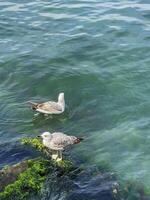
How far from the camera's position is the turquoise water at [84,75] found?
13656 mm

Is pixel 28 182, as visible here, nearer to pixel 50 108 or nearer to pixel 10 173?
pixel 10 173

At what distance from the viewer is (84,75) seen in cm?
1788

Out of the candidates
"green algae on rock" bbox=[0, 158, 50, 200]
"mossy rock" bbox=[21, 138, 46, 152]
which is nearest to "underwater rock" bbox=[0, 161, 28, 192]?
"green algae on rock" bbox=[0, 158, 50, 200]

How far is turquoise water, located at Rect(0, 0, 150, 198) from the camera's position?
1366cm

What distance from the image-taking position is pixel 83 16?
23.2 metres

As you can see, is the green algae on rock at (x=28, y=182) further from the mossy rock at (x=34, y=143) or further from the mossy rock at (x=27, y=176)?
the mossy rock at (x=34, y=143)

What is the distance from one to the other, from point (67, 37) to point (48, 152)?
29.5 ft

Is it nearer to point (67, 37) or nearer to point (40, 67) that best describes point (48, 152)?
point (40, 67)

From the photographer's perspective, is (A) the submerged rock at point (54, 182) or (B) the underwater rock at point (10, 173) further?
(B) the underwater rock at point (10, 173)

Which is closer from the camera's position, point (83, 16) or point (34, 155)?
point (34, 155)

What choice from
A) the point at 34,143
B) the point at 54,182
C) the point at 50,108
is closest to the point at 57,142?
the point at 34,143

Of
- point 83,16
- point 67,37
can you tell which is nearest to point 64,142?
point 67,37

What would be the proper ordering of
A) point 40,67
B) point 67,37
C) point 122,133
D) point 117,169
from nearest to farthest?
point 117,169
point 122,133
point 40,67
point 67,37

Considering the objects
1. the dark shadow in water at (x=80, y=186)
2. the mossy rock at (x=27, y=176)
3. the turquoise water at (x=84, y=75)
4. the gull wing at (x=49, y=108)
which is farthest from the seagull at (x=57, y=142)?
the gull wing at (x=49, y=108)
